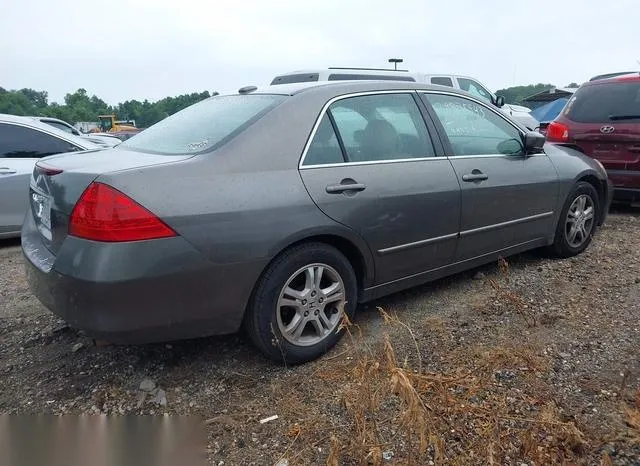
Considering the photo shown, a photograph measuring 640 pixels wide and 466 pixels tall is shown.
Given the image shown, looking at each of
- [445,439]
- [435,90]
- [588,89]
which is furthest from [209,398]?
[588,89]

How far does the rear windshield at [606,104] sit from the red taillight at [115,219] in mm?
5365

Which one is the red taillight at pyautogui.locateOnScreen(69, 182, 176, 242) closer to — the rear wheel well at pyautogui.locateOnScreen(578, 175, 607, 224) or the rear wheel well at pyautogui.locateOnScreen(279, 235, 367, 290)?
the rear wheel well at pyautogui.locateOnScreen(279, 235, 367, 290)

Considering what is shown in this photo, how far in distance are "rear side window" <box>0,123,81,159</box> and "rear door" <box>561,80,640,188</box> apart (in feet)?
18.8

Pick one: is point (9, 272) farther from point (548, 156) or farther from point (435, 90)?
point (548, 156)

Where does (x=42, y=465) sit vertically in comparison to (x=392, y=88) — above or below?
below

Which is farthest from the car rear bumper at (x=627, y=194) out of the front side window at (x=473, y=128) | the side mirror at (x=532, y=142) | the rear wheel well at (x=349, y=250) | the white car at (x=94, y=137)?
the white car at (x=94, y=137)

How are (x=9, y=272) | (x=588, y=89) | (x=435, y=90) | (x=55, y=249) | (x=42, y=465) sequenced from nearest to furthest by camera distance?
(x=42, y=465)
(x=55, y=249)
(x=435, y=90)
(x=9, y=272)
(x=588, y=89)

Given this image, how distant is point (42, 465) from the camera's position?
2.15 meters

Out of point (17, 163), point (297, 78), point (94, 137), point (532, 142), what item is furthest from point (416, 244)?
point (297, 78)

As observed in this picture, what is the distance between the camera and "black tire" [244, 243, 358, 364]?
2.67m

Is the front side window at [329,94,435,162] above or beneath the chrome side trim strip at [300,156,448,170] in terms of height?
above

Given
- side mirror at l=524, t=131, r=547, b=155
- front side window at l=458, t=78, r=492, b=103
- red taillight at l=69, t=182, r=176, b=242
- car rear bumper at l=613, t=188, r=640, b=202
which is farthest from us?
front side window at l=458, t=78, r=492, b=103

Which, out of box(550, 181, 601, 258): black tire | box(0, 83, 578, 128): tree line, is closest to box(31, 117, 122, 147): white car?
box(550, 181, 601, 258): black tire

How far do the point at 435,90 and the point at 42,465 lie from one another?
313cm
